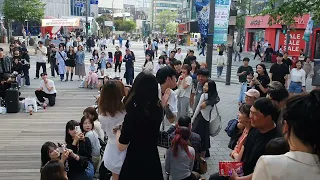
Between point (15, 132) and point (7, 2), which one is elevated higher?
point (7, 2)

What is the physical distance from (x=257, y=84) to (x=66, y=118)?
5360 mm

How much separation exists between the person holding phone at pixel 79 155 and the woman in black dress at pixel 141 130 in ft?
5.94

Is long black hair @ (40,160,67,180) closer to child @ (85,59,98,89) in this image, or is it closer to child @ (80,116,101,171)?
child @ (80,116,101,171)

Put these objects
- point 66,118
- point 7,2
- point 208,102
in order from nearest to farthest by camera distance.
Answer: point 208,102, point 66,118, point 7,2

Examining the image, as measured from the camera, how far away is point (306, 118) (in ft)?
5.75

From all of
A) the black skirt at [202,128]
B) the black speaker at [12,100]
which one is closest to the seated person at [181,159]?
the black skirt at [202,128]

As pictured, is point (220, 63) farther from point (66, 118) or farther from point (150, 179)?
point (150, 179)

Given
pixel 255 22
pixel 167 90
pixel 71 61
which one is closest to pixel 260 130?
pixel 167 90

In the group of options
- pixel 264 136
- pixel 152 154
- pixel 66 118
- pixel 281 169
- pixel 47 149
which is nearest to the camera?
pixel 281 169

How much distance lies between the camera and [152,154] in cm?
302

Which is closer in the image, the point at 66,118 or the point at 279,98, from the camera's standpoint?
the point at 279,98

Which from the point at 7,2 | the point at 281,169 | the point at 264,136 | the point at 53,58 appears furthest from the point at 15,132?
the point at 7,2

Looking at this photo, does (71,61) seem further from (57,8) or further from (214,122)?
(57,8)

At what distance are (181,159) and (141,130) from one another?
1.62 meters
